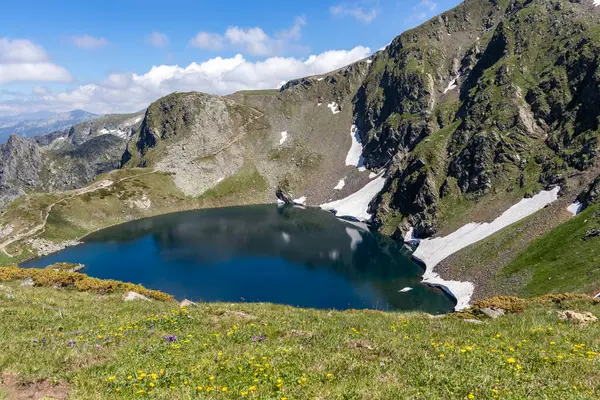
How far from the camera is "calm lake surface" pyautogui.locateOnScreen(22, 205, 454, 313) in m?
79.9

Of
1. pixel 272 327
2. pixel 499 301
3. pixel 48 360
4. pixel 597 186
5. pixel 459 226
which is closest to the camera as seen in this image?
pixel 48 360

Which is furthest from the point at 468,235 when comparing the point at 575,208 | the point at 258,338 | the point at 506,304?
the point at 258,338

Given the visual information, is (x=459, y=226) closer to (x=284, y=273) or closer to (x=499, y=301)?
(x=284, y=273)

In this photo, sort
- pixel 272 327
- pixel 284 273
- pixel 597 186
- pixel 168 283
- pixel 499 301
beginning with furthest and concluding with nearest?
1. pixel 284 273
2. pixel 168 283
3. pixel 597 186
4. pixel 499 301
5. pixel 272 327

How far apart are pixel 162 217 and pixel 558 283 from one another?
519 feet

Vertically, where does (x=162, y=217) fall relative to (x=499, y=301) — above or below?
below

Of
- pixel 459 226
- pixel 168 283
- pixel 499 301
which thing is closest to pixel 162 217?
pixel 168 283

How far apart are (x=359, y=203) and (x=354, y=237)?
38.9 meters

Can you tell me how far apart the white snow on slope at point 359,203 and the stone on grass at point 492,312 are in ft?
428

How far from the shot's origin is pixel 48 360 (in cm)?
1232

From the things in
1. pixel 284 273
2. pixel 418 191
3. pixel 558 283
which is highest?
pixel 418 191

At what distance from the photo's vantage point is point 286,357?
12.5 meters

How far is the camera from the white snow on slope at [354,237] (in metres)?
122

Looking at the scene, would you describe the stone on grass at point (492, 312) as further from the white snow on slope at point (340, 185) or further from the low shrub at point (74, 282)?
the white snow on slope at point (340, 185)
